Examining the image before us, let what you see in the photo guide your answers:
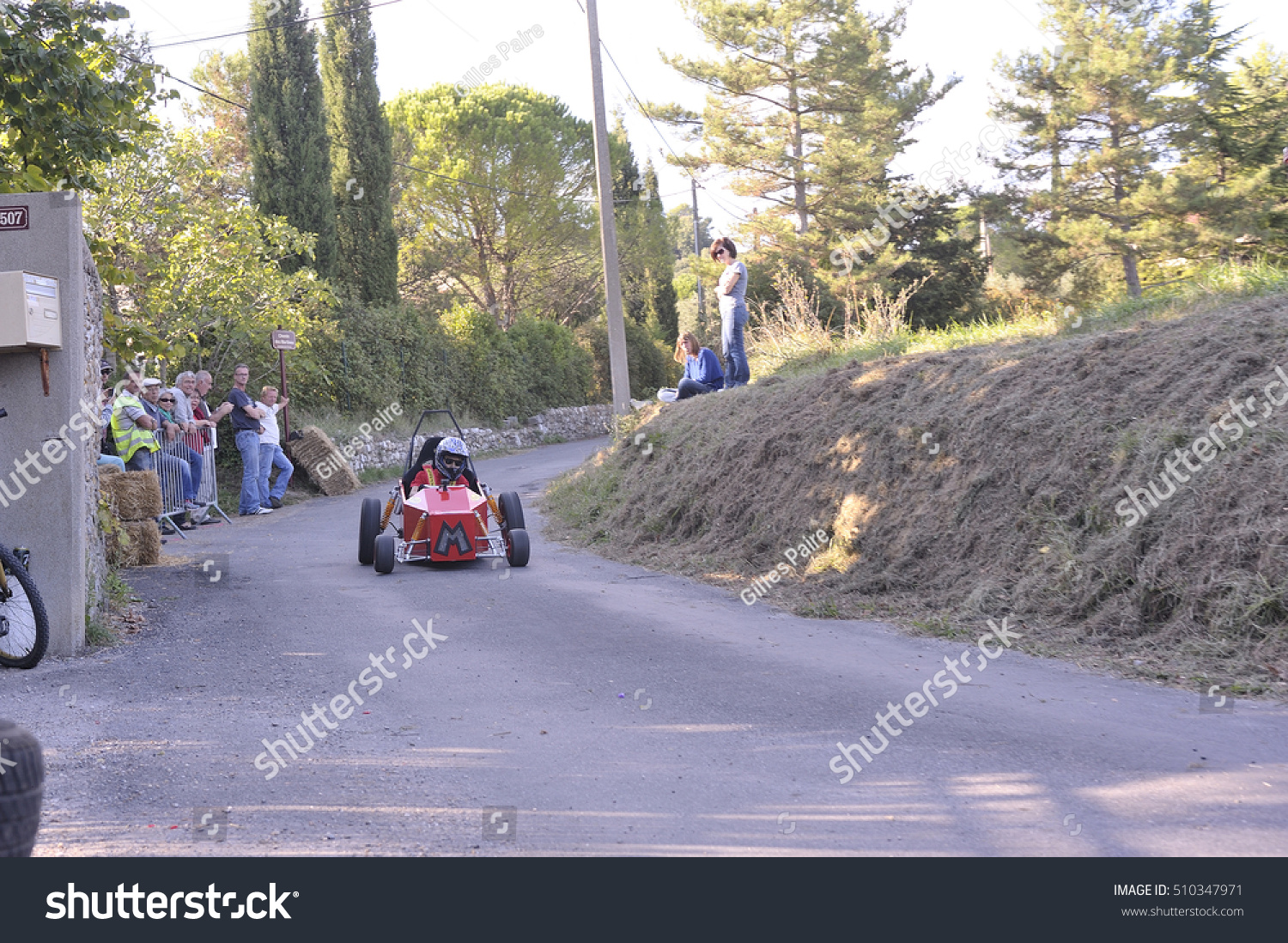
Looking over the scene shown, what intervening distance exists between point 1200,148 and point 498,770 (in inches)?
864

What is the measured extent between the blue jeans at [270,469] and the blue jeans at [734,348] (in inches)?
287

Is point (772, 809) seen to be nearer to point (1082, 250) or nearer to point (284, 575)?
point (284, 575)

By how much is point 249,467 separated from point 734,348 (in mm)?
7550

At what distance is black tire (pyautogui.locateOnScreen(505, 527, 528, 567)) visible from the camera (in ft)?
34.1

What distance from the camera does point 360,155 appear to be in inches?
1201

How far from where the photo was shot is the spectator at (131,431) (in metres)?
12.5

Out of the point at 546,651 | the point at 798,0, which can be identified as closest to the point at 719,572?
the point at 546,651

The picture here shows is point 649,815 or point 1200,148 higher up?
point 1200,148

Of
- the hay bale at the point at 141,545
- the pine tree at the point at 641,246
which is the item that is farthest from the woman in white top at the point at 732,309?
the pine tree at the point at 641,246

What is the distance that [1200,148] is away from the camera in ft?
70.6

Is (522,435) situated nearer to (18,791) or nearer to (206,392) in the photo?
(206,392)

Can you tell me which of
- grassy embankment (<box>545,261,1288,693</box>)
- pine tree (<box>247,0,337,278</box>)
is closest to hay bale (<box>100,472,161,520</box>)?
grassy embankment (<box>545,261,1288,693</box>)

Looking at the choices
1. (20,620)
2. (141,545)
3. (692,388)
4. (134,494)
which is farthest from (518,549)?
(692,388)

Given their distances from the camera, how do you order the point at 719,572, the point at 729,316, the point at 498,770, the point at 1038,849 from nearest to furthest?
the point at 1038,849 → the point at 498,770 → the point at 719,572 → the point at 729,316
